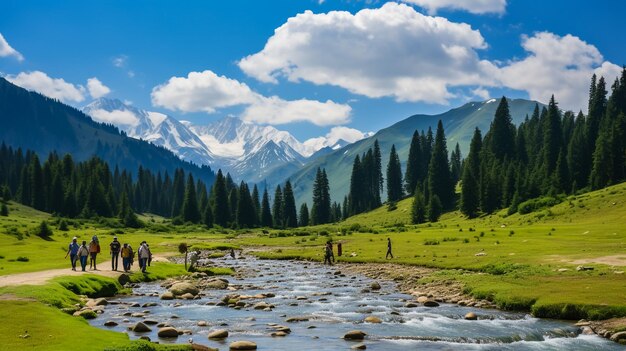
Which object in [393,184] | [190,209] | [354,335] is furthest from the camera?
[393,184]

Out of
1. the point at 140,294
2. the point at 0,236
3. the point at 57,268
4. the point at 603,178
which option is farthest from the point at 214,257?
the point at 603,178

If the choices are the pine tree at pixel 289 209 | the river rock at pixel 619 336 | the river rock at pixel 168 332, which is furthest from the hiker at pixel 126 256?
the pine tree at pixel 289 209

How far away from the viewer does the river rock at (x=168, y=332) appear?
82.1 ft

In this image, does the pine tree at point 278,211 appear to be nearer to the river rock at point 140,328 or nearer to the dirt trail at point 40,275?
the dirt trail at point 40,275

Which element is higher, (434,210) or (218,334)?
(434,210)

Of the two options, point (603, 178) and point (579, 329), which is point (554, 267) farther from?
point (603, 178)

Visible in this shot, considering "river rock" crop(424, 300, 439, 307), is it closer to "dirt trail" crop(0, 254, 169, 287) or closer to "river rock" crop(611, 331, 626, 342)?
"river rock" crop(611, 331, 626, 342)

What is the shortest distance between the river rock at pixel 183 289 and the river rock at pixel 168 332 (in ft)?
45.8

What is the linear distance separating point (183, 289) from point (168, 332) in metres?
15.3

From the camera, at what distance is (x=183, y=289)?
40.1m

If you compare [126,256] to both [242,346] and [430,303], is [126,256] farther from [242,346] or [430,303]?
[242,346]

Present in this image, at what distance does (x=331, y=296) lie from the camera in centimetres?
3962

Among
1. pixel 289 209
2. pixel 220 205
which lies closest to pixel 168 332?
pixel 220 205

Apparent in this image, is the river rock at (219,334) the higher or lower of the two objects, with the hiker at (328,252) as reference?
lower
